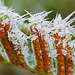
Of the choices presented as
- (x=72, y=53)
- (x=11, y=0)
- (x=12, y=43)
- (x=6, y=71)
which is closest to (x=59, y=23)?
(x=72, y=53)

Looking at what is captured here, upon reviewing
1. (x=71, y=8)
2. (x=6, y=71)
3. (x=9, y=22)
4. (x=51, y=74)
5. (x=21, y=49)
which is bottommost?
(x=51, y=74)

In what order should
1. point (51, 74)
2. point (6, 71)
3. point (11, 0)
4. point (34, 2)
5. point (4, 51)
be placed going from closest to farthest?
point (4, 51), point (51, 74), point (6, 71), point (11, 0), point (34, 2)

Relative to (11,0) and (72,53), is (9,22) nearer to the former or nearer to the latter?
(72,53)

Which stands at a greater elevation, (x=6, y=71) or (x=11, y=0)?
(x=11, y=0)

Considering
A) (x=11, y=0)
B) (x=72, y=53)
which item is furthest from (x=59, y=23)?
(x=11, y=0)

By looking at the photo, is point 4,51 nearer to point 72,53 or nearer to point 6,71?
point 72,53

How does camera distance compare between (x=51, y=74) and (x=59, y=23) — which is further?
(x=51, y=74)

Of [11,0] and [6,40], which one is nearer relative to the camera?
[6,40]

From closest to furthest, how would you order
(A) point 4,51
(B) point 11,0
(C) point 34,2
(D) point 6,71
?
(A) point 4,51
(D) point 6,71
(B) point 11,0
(C) point 34,2

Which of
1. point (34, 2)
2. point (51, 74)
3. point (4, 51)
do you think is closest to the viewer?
point (4, 51)
